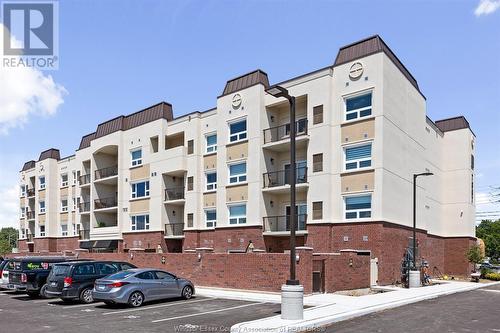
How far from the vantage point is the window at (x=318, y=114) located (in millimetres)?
26345

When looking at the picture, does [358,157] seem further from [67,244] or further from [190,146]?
[67,244]

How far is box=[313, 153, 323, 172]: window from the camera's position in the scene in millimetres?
26056

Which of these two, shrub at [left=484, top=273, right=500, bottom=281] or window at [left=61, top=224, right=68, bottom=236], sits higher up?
window at [left=61, top=224, right=68, bottom=236]

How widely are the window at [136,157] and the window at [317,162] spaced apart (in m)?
17.9

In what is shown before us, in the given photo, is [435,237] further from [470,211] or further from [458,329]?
[458,329]

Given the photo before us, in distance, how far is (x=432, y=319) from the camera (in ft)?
45.3

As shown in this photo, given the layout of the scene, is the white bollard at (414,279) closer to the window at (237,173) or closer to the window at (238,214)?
the window at (238,214)

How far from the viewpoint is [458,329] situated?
12234mm

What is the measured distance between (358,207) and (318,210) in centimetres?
237

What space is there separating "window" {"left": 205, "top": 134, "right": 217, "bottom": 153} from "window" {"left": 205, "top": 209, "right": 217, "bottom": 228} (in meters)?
4.51

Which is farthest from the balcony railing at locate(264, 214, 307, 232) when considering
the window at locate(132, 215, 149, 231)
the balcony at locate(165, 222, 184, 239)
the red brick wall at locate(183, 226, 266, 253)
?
the window at locate(132, 215, 149, 231)

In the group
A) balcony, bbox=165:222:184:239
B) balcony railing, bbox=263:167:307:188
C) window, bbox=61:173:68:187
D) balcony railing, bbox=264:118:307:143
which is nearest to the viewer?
balcony railing, bbox=264:118:307:143

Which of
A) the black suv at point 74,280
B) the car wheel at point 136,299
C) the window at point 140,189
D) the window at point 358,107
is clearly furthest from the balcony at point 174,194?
the car wheel at point 136,299

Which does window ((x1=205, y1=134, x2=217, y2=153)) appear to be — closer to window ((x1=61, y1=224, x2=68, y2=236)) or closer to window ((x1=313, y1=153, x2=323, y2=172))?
window ((x1=313, y1=153, x2=323, y2=172))
